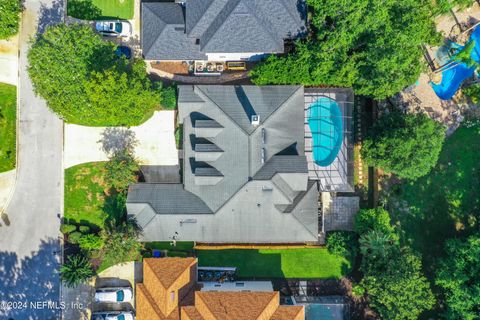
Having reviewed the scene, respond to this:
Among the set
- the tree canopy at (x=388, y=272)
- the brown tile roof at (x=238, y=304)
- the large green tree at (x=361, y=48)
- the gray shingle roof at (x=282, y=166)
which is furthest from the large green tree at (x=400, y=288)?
the large green tree at (x=361, y=48)

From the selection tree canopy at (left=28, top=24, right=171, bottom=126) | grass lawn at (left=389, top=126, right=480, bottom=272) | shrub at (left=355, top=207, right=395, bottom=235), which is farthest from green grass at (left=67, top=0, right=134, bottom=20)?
grass lawn at (left=389, top=126, right=480, bottom=272)

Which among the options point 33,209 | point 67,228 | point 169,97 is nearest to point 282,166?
point 169,97

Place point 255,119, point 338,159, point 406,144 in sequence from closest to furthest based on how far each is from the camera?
point 406,144, point 255,119, point 338,159

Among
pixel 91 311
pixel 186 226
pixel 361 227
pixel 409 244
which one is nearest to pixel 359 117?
pixel 361 227

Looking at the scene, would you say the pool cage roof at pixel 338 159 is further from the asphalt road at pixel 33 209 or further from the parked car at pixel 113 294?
the asphalt road at pixel 33 209

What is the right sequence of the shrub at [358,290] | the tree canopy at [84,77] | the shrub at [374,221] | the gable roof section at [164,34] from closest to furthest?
the tree canopy at [84,77], the shrub at [374,221], the gable roof section at [164,34], the shrub at [358,290]

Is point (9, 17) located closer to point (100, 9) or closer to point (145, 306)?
point (100, 9)
